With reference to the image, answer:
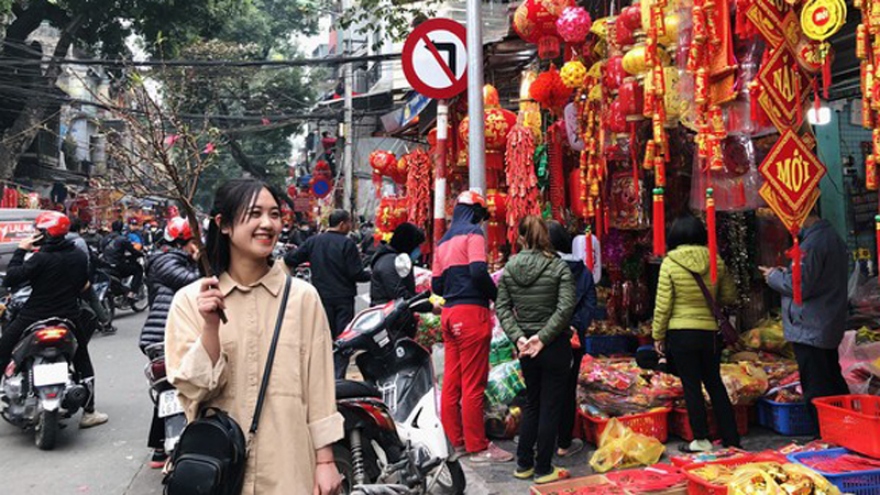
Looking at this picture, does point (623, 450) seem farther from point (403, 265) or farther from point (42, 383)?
point (42, 383)

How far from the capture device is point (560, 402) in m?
4.68

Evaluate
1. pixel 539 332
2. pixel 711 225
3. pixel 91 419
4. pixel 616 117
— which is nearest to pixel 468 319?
pixel 539 332

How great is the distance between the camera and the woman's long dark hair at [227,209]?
7.46ft

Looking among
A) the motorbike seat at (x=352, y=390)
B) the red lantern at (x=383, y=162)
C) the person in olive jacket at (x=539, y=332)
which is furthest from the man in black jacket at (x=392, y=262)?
the red lantern at (x=383, y=162)

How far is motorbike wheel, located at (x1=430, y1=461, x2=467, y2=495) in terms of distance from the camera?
14.5 feet

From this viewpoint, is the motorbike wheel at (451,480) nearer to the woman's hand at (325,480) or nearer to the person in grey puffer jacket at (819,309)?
the woman's hand at (325,480)

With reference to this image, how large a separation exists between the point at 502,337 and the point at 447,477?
2.32 metres

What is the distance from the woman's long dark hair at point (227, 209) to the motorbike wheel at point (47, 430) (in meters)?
4.33

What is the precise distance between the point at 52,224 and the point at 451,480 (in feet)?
13.6

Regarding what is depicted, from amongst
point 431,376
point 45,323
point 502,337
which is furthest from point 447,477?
point 45,323

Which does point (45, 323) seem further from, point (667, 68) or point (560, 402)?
point (667, 68)

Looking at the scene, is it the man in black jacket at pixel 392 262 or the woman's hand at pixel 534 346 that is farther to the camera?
the man in black jacket at pixel 392 262

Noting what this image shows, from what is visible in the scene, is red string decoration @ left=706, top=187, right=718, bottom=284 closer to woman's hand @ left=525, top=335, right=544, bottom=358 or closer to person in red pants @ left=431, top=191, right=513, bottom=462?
woman's hand @ left=525, top=335, right=544, bottom=358

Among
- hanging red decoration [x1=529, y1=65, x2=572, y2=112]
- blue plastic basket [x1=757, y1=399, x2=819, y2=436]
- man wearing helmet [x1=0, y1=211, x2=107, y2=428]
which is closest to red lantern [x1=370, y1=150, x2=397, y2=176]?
hanging red decoration [x1=529, y1=65, x2=572, y2=112]
